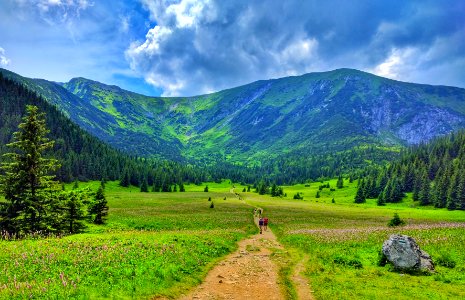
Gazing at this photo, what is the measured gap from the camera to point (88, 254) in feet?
66.5

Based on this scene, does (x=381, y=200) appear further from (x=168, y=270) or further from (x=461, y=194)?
(x=168, y=270)

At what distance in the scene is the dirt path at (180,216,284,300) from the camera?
1759 centimetres

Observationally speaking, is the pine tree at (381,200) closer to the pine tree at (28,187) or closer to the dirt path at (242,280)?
the dirt path at (242,280)

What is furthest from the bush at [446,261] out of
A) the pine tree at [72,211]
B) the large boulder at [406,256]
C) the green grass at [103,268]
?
the pine tree at [72,211]

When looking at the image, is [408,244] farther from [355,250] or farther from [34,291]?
[34,291]

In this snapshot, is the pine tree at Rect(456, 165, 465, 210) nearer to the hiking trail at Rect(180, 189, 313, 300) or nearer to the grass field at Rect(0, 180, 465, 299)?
the grass field at Rect(0, 180, 465, 299)

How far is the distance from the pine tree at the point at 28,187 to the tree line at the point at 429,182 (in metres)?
131

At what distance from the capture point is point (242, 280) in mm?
20547

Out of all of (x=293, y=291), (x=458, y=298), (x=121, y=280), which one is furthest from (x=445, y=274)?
(x=121, y=280)

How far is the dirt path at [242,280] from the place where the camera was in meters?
17.6

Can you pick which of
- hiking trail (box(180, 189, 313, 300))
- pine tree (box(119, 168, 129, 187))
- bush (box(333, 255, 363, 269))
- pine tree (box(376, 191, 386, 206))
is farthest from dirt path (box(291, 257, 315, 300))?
pine tree (box(119, 168, 129, 187))

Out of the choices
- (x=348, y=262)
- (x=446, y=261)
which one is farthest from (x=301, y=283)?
(x=446, y=261)

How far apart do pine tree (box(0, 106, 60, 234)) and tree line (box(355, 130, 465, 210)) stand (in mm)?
130800

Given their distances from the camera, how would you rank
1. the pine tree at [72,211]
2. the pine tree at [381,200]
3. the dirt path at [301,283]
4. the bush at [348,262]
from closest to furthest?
1. the dirt path at [301,283]
2. the bush at [348,262]
3. the pine tree at [72,211]
4. the pine tree at [381,200]
